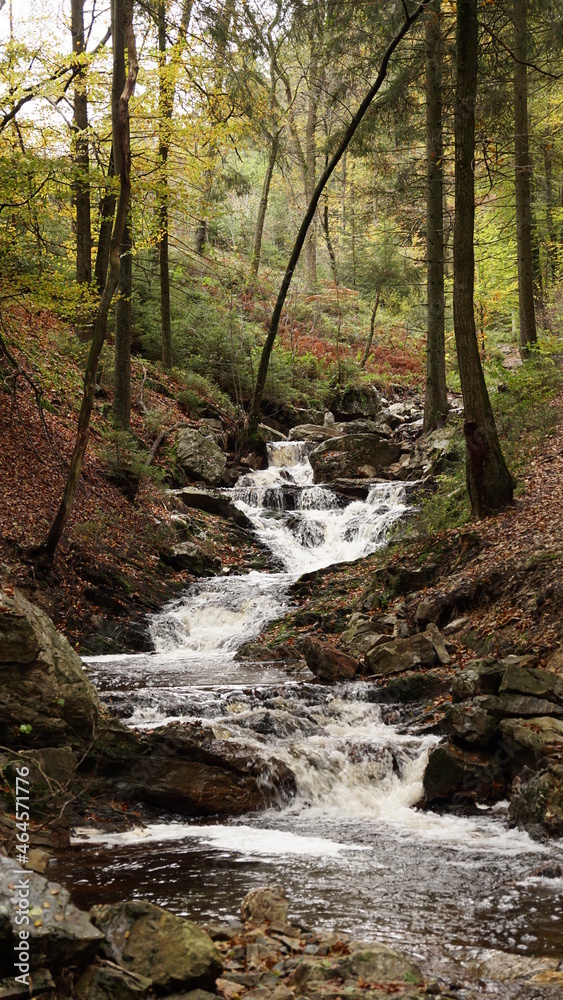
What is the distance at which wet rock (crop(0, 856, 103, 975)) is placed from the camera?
2.80m

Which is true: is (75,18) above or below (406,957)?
above

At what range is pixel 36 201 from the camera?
36.0 ft

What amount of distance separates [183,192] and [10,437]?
6.49m

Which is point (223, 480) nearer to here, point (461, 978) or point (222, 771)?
point (222, 771)

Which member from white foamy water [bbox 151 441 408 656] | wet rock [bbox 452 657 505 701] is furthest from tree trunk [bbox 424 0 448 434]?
wet rock [bbox 452 657 505 701]

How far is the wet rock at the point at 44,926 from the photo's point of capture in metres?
2.80

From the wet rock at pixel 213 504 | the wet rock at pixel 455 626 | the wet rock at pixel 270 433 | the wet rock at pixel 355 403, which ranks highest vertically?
the wet rock at pixel 355 403

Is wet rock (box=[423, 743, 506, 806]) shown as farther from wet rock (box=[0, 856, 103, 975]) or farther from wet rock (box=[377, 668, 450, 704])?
wet rock (box=[0, 856, 103, 975])

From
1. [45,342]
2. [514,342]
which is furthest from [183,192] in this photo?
[514,342]

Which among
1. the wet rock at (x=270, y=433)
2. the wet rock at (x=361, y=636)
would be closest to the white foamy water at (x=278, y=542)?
the wet rock at (x=270, y=433)

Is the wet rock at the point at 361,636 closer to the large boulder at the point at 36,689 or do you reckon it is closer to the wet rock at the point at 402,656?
the wet rock at the point at 402,656

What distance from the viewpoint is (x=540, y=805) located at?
538cm

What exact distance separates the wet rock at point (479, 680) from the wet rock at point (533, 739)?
58cm

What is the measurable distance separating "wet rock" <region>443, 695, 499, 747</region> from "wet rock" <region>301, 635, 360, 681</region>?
2.34 m
